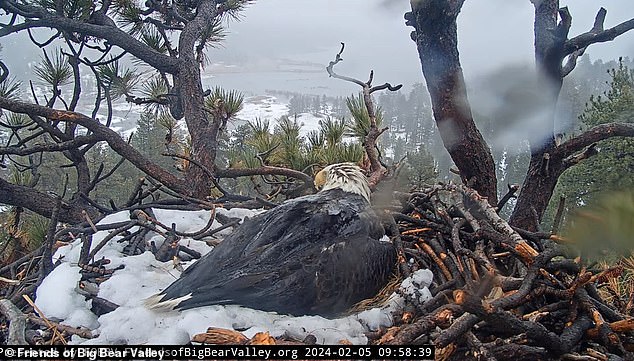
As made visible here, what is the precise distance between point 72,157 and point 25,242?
0.62m

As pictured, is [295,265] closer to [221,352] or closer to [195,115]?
[221,352]

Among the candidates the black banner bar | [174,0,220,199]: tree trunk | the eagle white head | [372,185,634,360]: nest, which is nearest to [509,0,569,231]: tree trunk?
[372,185,634,360]: nest

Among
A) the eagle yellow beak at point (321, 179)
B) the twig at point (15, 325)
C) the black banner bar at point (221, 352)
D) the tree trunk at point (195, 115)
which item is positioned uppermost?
the tree trunk at point (195, 115)

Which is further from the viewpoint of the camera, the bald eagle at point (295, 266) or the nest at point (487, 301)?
the bald eagle at point (295, 266)

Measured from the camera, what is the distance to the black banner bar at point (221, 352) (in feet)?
4.20

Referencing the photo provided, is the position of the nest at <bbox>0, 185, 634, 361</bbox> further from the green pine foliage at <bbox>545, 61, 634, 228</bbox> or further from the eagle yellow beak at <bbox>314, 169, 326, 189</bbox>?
the green pine foliage at <bbox>545, 61, 634, 228</bbox>

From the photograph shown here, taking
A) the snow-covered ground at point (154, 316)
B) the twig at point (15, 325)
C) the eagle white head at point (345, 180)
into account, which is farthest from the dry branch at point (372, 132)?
the twig at point (15, 325)

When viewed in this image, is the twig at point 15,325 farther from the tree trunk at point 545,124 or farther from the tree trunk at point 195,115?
the tree trunk at point 545,124

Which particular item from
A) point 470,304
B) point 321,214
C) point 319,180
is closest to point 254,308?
point 321,214

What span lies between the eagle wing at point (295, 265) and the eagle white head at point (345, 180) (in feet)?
1.18

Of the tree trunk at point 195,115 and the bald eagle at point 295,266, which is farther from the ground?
the tree trunk at point 195,115

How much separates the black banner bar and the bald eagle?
220 mm

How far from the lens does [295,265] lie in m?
1.65

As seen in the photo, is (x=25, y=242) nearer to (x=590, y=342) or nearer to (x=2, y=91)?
(x=2, y=91)
